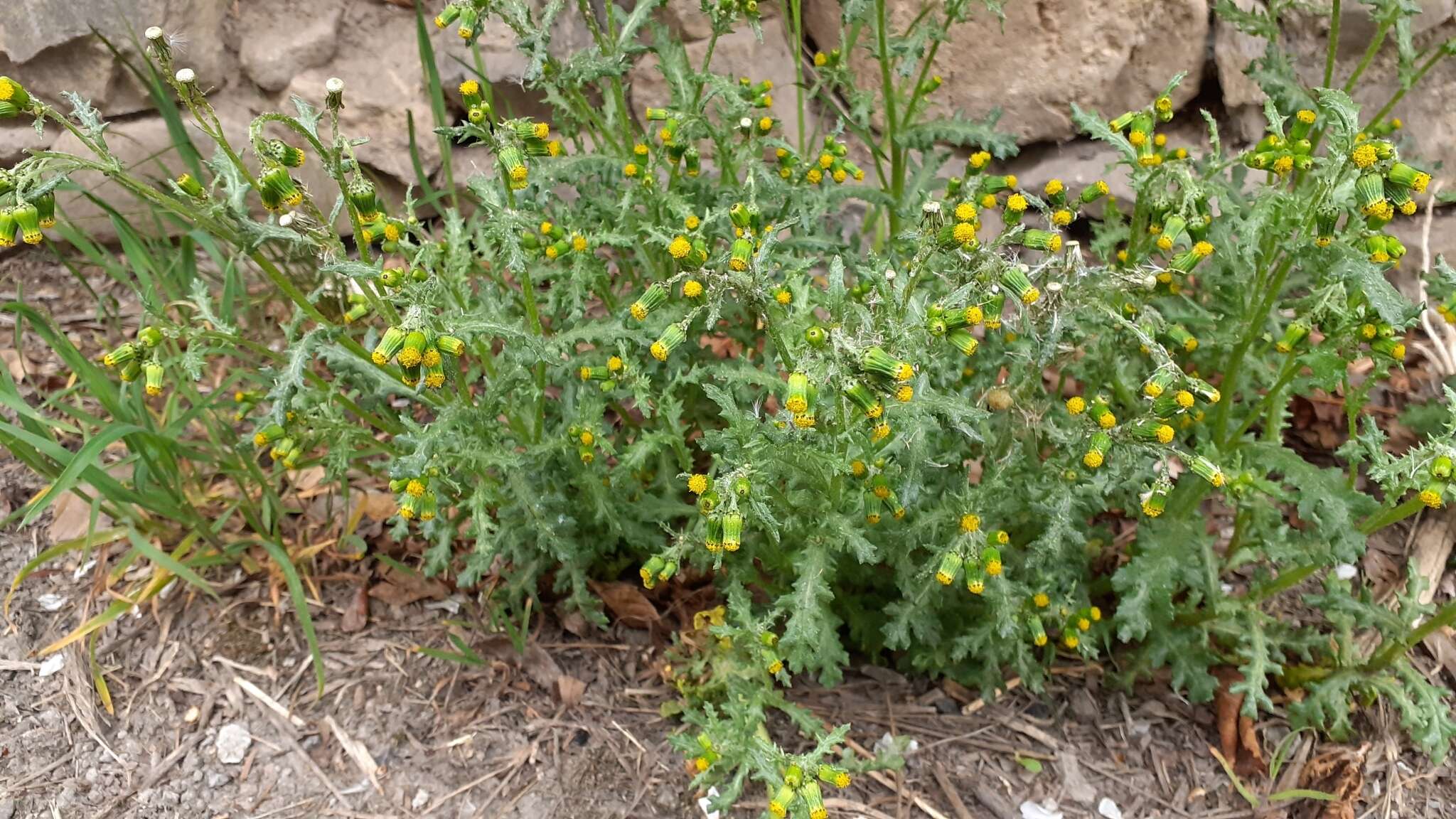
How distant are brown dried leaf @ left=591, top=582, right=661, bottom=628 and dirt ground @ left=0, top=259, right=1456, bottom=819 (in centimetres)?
4

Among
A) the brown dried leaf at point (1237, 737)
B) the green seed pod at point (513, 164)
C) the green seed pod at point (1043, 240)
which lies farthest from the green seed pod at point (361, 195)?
the brown dried leaf at point (1237, 737)

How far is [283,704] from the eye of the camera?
3.05 metres

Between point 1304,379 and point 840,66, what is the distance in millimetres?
1645

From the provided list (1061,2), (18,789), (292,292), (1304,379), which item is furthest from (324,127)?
(1304,379)

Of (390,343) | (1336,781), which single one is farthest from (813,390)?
(1336,781)

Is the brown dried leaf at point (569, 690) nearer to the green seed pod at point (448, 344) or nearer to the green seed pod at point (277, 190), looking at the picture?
Answer: the green seed pod at point (448, 344)

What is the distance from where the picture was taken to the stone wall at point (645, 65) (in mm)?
3867

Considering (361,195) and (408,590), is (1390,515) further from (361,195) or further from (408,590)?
(408,590)

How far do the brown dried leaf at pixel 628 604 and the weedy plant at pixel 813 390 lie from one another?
0.07 meters

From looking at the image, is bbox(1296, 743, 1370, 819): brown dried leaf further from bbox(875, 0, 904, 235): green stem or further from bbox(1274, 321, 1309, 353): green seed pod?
bbox(875, 0, 904, 235): green stem

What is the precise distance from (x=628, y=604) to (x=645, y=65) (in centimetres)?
227

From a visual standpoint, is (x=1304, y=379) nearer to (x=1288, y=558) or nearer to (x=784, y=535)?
(x=1288, y=558)

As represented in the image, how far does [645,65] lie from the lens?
4.20 meters

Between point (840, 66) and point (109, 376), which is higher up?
point (840, 66)
